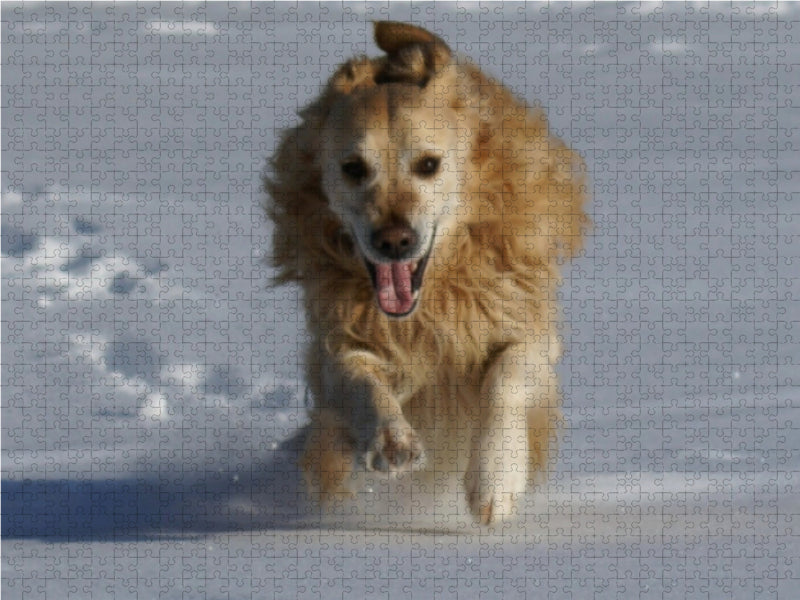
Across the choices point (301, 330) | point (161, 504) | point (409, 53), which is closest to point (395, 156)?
point (409, 53)

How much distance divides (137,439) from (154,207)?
3.48 meters

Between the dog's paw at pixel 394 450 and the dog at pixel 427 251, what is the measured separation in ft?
0.60

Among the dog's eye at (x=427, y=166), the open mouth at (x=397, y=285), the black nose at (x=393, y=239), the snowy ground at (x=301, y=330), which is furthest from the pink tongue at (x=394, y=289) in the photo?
the snowy ground at (x=301, y=330)

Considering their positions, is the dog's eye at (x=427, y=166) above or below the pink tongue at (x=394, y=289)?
above

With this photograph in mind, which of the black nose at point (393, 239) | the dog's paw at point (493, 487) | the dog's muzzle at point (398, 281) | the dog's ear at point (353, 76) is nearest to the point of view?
the dog's paw at point (493, 487)

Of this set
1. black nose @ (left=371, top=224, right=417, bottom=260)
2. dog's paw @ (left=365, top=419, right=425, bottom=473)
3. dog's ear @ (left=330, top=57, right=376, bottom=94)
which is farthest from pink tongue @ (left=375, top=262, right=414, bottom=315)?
dog's ear @ (left=330, top=57, right=376, bottom=94)

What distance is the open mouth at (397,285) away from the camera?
17.9ft

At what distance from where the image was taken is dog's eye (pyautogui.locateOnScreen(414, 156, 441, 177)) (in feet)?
17.5

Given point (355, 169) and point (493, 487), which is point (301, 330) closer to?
point (355, 169)

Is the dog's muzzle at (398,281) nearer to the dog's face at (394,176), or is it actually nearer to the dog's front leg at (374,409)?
the dog's face at (394,176)

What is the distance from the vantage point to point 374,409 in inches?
203

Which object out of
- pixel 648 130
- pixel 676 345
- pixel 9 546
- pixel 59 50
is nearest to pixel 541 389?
pixel 9 546

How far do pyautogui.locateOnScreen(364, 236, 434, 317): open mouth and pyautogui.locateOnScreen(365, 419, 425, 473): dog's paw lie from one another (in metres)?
0.53

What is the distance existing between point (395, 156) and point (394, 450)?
976 mm
